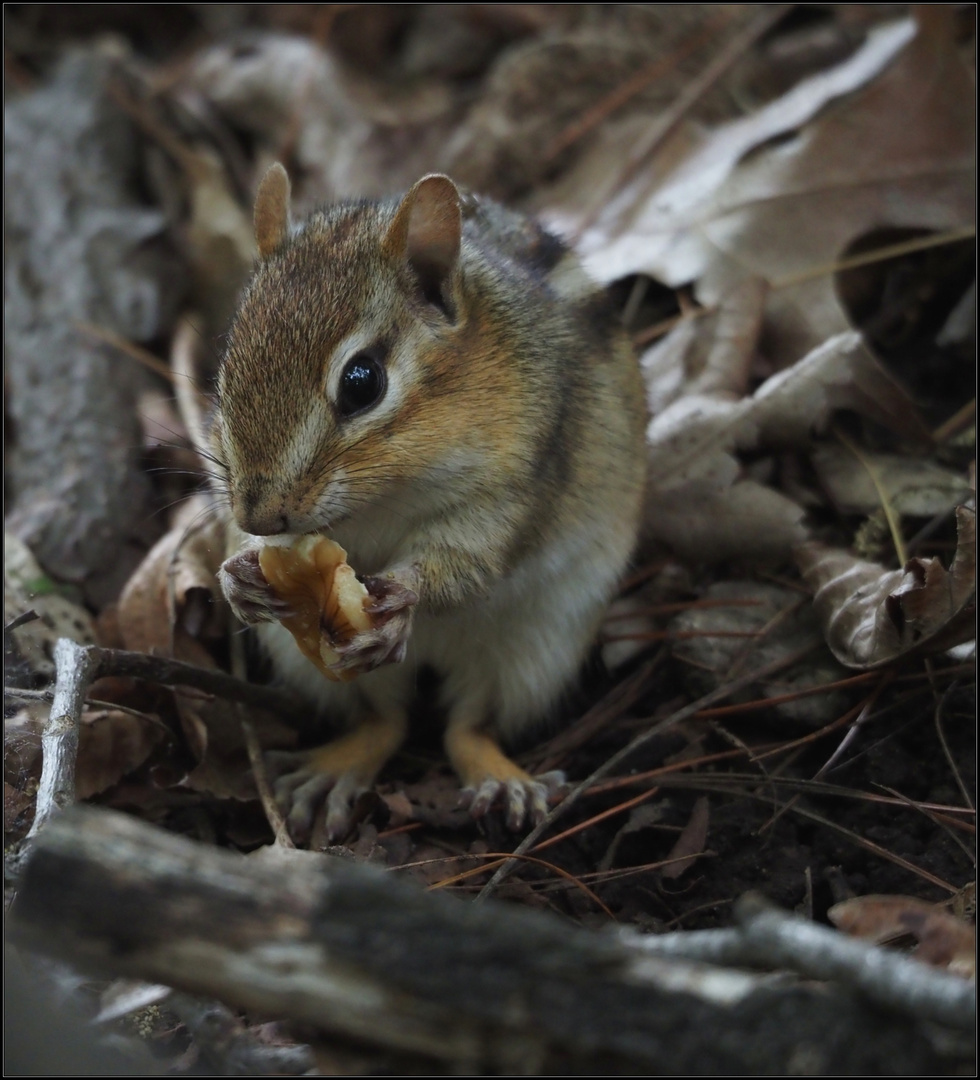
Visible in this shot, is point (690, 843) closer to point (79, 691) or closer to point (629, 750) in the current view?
point (629, 750)

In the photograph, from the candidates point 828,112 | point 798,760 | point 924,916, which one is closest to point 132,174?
point 828,112

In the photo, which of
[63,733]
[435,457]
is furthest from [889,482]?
[63,733]

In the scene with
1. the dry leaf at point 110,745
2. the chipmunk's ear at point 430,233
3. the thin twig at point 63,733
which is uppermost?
the chipmunk's ear at point 430,233

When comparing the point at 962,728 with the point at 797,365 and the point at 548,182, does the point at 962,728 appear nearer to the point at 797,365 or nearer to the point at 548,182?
the point at 797,365

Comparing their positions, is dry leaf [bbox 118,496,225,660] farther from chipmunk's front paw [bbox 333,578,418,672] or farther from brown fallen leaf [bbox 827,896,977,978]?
brown fallen leaf [bbox 827,896,977,978]

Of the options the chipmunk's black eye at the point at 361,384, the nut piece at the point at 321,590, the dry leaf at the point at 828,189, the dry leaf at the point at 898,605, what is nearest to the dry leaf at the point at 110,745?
the nut piece at the point at 321,590

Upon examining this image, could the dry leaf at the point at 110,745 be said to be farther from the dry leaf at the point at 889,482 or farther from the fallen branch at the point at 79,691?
A: the dry leaf at the point at 889,482

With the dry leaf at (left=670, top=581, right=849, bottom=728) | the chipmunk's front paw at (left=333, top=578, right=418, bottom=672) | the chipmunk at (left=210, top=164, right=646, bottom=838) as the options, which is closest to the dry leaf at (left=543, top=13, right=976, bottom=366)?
the chipmunk at (left=210, top=164, right=646, bottom=838)
